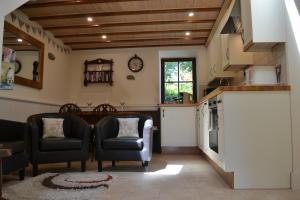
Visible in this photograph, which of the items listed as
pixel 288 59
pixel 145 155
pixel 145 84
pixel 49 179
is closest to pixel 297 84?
pixel 288 59

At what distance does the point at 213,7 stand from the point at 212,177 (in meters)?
2.60

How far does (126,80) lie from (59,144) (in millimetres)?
3000

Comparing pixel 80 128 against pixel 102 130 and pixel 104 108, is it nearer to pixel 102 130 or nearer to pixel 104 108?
pixel 102 130

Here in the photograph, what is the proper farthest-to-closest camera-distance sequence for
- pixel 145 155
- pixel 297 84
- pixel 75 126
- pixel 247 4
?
pixel 75 126
pixel 145 155
pixel 247 4
pixel 297 84

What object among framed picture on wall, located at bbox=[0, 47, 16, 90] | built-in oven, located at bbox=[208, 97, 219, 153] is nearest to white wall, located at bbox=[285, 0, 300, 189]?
built-in oven, located at bbox=[208, 97, 219, 153]

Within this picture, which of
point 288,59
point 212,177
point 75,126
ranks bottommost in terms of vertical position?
point 212,177

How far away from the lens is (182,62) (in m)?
6.32

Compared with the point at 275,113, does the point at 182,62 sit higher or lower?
higher

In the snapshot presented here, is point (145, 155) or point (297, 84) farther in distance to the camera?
point (145, 155)

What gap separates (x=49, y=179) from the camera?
292 cm

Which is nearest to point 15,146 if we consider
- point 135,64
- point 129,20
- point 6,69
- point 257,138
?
point 6,69

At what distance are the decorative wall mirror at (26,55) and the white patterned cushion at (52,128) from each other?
952 mm

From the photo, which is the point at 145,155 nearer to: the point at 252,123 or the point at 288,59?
the point at 252,123

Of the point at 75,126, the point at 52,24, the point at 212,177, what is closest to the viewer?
the point at 212,177
